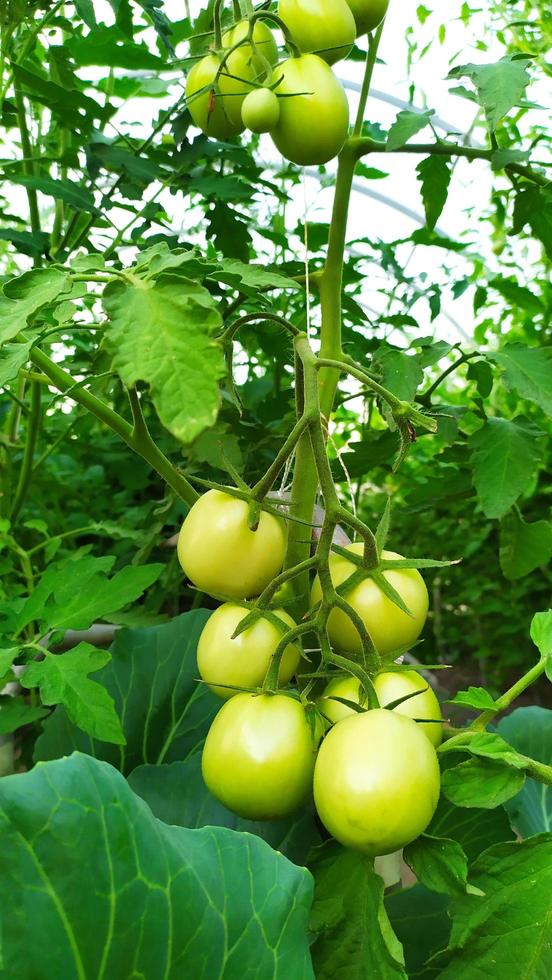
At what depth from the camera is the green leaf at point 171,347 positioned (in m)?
0.31

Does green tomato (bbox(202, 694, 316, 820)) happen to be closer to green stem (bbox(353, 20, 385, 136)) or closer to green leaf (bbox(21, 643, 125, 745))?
green leaf (bbox(21, 643, 125, 745))

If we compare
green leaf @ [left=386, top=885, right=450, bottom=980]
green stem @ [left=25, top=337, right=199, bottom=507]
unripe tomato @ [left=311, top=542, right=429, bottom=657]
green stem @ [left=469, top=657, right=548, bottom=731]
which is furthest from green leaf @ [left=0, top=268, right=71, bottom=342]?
green leaf @ [left=386, top=885, right=450, bottom=980]

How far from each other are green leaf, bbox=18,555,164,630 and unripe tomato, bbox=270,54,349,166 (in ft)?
1.10

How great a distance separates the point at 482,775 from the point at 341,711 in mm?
93

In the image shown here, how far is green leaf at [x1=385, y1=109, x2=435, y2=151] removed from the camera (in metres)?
0.58

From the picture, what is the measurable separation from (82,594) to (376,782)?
313 mm

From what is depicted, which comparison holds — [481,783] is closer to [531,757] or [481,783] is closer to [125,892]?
[125,892]

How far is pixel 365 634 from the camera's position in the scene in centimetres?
48

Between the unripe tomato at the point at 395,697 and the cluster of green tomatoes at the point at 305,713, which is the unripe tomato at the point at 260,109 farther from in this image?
the unripe tomato at the point at 395,697

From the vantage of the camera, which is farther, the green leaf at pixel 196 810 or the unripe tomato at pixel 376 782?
the green leaf at pixel 196 810

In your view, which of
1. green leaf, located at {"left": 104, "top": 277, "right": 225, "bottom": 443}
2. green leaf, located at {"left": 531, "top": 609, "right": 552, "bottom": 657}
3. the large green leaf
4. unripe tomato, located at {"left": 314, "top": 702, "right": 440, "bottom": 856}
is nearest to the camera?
green leaf, located at {"left": 104, "top": 277, "right": 225, "bottom": 443}

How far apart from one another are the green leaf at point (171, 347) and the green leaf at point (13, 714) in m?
0.46

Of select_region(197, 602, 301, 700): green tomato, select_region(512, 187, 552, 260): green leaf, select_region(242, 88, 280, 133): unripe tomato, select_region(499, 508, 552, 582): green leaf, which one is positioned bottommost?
select_region(197, 602, 301, 700): green tomato

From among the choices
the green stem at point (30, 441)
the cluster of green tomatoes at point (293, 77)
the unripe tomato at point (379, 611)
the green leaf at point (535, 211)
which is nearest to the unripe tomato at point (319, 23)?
the cluster of green tomatoes at point (293, 77)
